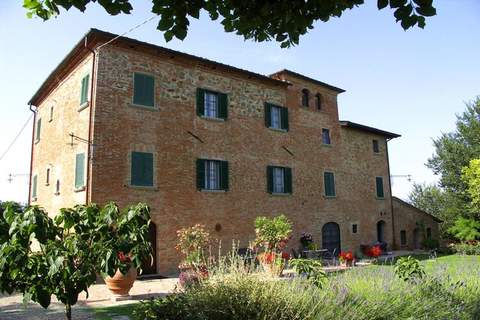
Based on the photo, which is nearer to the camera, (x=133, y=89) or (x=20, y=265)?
(x=20, y=265)

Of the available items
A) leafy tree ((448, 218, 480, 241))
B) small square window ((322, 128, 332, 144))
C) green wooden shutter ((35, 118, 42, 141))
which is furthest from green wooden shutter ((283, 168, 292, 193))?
leafy tree ((448, 218, 480, 241))

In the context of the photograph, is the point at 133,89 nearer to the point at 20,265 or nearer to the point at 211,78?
the point at 211,78

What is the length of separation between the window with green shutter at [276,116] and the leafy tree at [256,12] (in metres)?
13.0

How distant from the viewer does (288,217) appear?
56.3 ft

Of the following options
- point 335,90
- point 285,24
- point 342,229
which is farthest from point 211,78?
point 285,24

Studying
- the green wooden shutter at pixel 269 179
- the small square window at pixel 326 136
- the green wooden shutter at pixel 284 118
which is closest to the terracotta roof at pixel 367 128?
the small square window at pixel 326 136

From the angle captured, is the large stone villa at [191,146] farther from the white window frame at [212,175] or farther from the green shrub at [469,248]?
the green shrub at [469,248]

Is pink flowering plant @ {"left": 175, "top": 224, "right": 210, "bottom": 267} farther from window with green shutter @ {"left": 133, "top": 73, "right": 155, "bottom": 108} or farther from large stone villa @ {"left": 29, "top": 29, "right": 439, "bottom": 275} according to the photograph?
window with green shutter @ {"left": 133, "top": 73, "right": 155, "bottom": 108}

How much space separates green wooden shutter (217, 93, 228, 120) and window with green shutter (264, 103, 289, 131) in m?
2.31

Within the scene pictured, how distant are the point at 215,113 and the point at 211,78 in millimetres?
1400

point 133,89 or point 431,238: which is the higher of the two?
point 133,89

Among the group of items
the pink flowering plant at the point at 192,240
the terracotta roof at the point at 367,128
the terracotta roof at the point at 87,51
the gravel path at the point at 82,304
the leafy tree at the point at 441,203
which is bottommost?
the gravel path at the point at 82,304

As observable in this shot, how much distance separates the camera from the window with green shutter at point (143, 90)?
13170 millimetres

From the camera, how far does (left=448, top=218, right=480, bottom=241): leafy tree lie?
2266 cm
